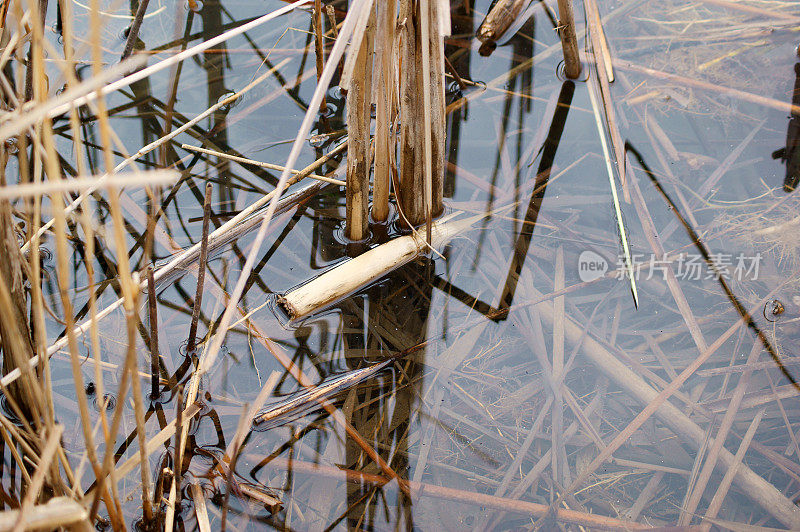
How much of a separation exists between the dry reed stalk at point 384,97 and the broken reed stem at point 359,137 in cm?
3

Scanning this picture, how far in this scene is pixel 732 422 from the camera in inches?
67.2

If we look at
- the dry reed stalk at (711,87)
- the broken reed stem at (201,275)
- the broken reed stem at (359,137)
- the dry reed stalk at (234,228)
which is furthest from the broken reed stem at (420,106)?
the dry reed stalk at (711,87)

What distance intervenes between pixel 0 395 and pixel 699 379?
2.12 m

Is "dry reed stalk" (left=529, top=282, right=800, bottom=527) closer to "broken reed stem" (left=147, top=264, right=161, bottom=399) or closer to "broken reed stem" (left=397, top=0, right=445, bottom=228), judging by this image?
"broken reed stem" (left=397, top=0, right=445, bottom=228)

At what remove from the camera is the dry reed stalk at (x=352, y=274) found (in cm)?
181

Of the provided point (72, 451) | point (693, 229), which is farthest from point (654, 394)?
point (72, 451)

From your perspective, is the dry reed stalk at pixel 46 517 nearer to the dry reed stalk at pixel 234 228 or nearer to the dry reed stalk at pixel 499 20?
the dry reed stalk at pixel 234 228

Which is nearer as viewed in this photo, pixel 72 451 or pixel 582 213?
pixel 72 451

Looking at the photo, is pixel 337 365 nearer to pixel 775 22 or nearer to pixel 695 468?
pixel 695 468

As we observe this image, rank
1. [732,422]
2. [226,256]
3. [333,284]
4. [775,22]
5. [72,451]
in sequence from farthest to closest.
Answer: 1. [775,22]
2. [226,256]
3. [333,284]
4. [732,422]
5. [72,451]

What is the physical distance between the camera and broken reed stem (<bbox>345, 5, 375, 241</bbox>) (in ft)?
4.98

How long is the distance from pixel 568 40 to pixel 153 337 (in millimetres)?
1984

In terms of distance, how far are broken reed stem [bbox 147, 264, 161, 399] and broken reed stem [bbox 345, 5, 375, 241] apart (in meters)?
0.66

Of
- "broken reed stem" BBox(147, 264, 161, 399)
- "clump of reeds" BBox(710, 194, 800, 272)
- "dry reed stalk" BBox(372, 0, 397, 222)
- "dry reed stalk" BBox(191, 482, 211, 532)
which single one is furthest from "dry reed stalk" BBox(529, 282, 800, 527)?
"broken reed stem" BBox(147, 264, 161, 399)
